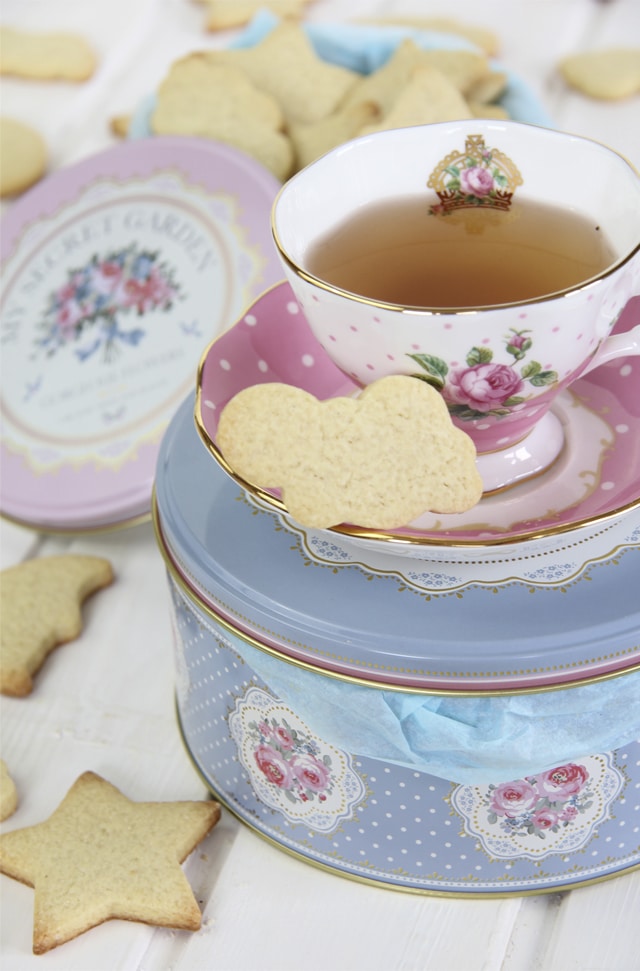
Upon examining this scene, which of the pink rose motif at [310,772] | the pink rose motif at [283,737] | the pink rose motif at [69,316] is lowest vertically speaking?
the pink rose motif at [69,316]

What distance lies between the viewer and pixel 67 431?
1126 mm

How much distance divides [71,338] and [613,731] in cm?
70

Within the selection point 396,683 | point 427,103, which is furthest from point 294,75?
point 396,683

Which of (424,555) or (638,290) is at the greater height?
(638,290)

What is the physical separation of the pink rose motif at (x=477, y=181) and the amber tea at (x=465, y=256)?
12mm

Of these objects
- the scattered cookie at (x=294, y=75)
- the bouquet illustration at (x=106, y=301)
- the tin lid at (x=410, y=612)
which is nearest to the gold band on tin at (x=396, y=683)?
the tin lid at (x=410, y=612)

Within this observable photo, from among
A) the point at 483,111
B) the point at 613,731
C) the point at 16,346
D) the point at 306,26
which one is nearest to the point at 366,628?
Answer: the point at 613,731

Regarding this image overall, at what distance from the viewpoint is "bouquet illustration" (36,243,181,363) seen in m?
1.16

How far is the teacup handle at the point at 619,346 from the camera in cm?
72

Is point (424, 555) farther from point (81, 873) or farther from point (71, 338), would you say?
point (71, 338)

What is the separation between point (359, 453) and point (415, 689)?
0.14 meters

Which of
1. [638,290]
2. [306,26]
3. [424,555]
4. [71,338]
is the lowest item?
[71,338]

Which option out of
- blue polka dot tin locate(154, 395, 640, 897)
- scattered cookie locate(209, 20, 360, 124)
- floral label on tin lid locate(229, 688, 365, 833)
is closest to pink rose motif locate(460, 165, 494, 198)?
blue polka dot tin locate(154, 395, 640, 897)

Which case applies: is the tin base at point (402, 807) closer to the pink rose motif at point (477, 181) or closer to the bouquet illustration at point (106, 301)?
the pink rose motif at point (477, 181)
